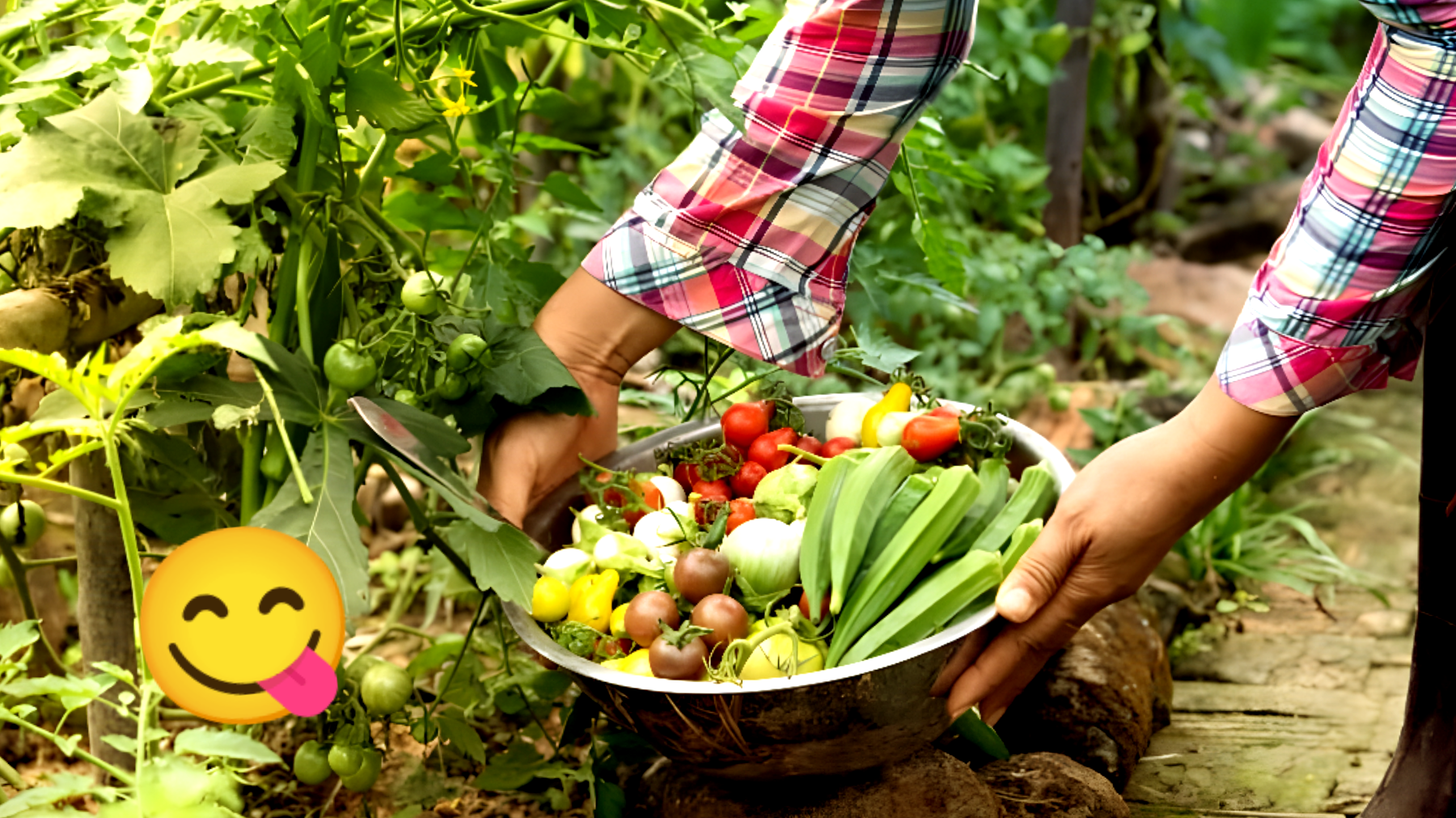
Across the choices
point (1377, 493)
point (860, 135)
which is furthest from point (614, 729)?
point (1377, 493)

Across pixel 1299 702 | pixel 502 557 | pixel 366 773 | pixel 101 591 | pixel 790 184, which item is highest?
pixel 790 184

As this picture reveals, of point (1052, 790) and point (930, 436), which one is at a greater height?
point (930, 436)

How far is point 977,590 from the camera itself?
123cm

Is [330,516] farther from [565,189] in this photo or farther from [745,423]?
[565,189]

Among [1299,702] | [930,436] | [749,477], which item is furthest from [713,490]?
[1299,702]

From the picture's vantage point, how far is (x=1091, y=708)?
1610 mm

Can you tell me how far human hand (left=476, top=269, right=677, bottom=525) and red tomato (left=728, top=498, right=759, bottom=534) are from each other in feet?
0.63

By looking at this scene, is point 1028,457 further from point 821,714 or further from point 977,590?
point 821,714

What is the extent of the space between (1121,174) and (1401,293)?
3.07 meters

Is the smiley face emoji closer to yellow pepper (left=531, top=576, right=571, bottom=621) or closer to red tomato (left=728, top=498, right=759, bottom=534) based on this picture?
yellow pepper (left=531, top=576, right=571, bottom=621)

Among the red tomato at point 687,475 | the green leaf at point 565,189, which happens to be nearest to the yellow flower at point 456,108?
the green leaf at point 565,189

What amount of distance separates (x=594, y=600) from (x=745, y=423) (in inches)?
13.3

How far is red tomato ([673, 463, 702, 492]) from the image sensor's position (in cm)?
152

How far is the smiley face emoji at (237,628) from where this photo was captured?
2.77ft
